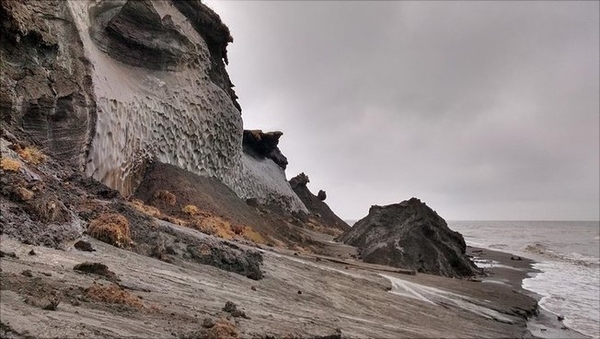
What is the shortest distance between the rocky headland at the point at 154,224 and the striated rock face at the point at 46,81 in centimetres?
7

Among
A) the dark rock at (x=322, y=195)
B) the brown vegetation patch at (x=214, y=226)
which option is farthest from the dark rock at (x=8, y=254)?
the dark rock at (x=322, y=195)

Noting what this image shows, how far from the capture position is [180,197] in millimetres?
27875

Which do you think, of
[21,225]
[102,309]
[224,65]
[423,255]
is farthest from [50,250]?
[224,65]

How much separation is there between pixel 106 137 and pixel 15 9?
733cm

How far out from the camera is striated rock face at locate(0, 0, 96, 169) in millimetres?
18406

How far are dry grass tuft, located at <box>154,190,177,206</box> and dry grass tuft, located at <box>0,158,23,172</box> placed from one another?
1315 cm

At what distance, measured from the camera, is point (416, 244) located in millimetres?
36062

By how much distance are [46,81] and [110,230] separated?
33.9 feet

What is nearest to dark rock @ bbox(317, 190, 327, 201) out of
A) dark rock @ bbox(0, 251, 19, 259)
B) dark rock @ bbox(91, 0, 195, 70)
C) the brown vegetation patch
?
dark rock @ bbox(91, 0, 195, 70)

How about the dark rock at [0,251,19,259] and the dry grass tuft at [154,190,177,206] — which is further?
the dry grass tuft at [154,190,177,206]

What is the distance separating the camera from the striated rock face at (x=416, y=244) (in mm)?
34406

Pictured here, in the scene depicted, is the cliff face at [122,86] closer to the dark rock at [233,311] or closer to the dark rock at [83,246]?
the dark rock at [83,246]

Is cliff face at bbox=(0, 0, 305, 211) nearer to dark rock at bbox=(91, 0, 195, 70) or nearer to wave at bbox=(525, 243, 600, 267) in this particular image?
dark rock at bbox=(91, 0, 195, 70)

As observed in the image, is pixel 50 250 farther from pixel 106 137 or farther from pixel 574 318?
pixel 574 318
